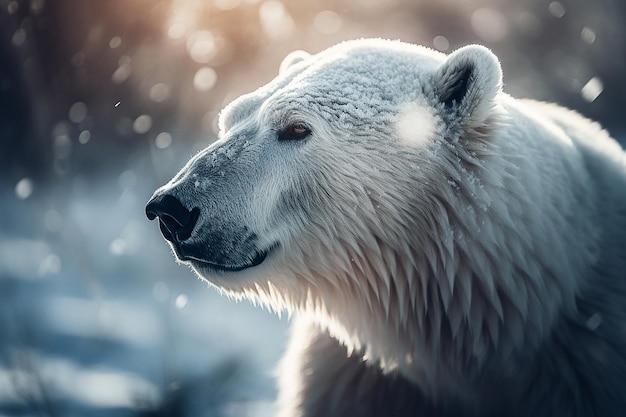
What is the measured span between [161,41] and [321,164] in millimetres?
5793

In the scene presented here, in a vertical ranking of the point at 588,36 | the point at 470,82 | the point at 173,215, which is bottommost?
the point at 588,36

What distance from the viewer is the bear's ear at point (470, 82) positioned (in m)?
2.24

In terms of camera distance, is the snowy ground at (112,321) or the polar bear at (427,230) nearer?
the polar bear at (427,230)

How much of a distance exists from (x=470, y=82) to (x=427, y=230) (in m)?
0.49

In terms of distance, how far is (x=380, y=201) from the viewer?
2.36m

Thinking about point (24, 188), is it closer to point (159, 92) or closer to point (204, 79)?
point (159, 92)

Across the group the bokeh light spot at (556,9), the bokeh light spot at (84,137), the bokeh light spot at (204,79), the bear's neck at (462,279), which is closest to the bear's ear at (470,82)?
the bear's neck at (462,279)

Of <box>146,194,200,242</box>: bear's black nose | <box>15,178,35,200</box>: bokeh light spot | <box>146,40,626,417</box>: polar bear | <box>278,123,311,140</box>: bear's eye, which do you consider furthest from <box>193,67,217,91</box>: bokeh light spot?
<box>146,194,200,242</box>: bear's black nose

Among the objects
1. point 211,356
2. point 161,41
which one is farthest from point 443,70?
point 161,41

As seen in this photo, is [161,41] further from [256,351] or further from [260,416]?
[260,416]

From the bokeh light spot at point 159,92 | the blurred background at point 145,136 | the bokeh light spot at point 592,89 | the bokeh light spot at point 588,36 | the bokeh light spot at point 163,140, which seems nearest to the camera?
the blurred background at point 145,136

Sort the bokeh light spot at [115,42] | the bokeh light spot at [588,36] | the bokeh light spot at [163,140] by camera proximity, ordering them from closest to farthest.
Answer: the bokeh light spot at [115,42]
the bokeh light spot at [163,140]
the bokeh light spot at [588,36]

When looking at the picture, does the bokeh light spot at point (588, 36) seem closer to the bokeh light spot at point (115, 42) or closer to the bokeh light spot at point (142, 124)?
the bokeh light spot at point (142, 124)

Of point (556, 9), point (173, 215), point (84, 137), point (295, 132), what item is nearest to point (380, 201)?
point (295, 132)
